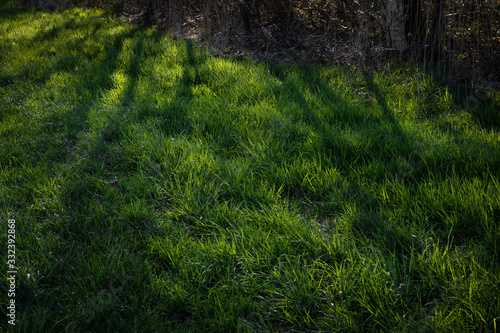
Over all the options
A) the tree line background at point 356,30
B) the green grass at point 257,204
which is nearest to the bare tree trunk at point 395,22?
the tree line background at point 356,30

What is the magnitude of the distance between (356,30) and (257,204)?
2.66 metres

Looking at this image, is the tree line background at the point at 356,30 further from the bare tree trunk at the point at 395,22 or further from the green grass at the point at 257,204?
the green grass at the point at 257,204

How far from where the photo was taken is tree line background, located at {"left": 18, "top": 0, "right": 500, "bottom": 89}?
3.25 m

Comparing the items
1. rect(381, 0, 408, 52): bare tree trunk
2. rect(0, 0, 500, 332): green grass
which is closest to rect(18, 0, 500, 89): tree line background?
rect(381, 0, 408, 52): bare tree trunk

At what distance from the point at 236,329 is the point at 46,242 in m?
1.17

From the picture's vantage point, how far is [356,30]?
3.78 m

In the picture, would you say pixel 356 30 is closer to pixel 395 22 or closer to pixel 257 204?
pixel 395 22

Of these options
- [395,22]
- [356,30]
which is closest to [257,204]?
[356,30]

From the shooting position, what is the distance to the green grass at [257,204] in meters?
1.48

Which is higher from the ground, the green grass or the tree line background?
the tree line background

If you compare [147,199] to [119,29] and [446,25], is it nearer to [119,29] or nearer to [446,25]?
[446,25]

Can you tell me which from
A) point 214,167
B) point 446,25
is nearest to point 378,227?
point 214,167

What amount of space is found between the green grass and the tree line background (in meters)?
0.34

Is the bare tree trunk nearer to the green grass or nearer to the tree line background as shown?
the tree line background
